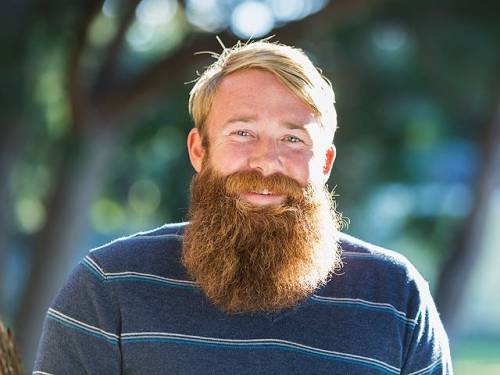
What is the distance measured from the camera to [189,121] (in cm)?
1012

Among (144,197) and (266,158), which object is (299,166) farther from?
(144,197)

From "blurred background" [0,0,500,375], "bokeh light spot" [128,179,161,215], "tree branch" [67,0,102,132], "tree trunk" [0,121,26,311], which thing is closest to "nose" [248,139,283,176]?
"blurred background" [0,0,500,375]

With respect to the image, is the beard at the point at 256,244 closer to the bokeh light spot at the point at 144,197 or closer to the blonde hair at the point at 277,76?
the blonde hair at the point at 277,76

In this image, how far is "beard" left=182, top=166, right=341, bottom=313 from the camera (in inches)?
115

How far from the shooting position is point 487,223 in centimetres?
869

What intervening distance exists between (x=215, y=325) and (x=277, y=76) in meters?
0.70

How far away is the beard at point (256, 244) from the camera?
291cm

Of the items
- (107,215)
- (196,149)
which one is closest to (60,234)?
(196,149)

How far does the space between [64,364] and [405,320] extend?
936 millimetres

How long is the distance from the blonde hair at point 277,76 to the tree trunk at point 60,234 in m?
5.37

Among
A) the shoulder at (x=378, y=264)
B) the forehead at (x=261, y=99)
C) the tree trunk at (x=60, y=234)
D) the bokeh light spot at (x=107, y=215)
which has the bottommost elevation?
the shoulder at (x=378, y=264)

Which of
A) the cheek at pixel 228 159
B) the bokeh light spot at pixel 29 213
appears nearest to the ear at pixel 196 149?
the cheek at pixel 228 159

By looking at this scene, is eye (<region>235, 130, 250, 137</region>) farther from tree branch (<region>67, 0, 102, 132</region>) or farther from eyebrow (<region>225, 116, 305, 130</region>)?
tree branch (<region>67, 0, 102, 132</region>)

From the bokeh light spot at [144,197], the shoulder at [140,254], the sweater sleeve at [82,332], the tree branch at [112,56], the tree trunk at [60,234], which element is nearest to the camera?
the sweater sleeve at [82,332]
